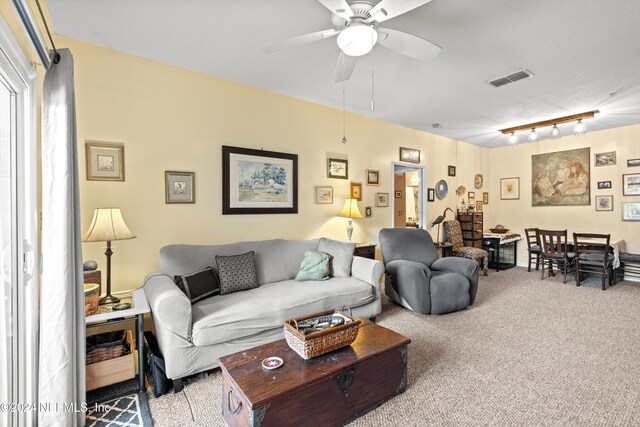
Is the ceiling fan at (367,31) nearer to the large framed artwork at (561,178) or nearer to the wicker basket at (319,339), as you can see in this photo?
the wicker basket at (319,339)

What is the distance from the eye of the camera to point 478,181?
6.52m

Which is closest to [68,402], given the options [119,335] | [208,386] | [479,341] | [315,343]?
[119,335]

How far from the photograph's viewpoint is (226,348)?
216cm

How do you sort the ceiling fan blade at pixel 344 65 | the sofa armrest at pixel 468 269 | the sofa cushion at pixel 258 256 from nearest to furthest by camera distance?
1. the ceiling fan blade at pixel 344 65
2. the sofa cushion at pixel 258 256
3. the sofa armrest at pixel 468 269

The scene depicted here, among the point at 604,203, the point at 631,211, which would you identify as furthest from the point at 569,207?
the point at 631,211

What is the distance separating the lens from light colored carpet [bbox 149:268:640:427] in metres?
1.75

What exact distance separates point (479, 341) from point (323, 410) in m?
1.81

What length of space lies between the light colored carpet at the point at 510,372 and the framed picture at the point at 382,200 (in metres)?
1.68

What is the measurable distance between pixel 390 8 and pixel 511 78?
2236 mm

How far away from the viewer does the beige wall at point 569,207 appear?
502cm

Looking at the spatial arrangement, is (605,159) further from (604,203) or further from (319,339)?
(319,339)

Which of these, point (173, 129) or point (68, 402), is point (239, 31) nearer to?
point (173, 129)

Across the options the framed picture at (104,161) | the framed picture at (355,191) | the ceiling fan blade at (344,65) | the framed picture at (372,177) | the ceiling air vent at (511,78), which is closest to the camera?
the ceiling fan blade at (344,65)

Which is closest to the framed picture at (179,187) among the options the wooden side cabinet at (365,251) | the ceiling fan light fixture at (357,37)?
the ceiling fan light fixture at (357,37)
